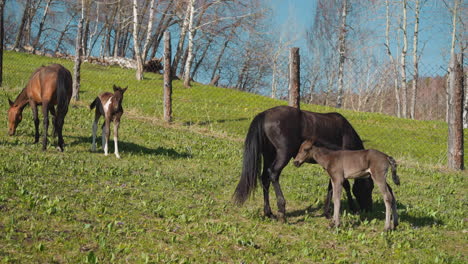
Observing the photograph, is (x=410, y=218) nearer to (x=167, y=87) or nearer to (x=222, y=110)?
(x=167, y=87)

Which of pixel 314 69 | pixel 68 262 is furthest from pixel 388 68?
pixel 68 262

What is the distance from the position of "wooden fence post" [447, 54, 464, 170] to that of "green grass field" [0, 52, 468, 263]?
1.71 feet

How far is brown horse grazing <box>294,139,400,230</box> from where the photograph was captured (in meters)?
6.86

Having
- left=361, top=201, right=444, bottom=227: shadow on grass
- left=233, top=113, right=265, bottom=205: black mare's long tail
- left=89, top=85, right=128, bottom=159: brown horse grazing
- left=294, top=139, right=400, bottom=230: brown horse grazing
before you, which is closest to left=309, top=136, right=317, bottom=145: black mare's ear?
left=294, top=139, right=400, bottom=230: brown horse grazing

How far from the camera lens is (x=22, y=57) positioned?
3206 centimetres

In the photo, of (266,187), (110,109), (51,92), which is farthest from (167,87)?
(266,187)

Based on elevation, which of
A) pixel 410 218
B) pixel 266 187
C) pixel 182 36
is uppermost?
pixel 182 36

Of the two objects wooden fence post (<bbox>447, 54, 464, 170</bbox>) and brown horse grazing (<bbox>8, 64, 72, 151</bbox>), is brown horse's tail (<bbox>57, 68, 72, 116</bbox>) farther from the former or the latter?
wooden fence post (<bbox>447, 54, 464, 170</bbox>)

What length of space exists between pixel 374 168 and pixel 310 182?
12.0ft

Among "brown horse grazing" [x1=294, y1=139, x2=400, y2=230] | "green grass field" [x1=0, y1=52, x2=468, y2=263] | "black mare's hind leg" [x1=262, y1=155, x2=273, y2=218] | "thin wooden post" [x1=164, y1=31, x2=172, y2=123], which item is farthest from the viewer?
"thin wooden post" [x1=164, y1=31, x2=172, y2=123]

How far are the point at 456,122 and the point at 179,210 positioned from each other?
10709 millimetres

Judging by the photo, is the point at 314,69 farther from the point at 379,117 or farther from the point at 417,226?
the point at 417,226

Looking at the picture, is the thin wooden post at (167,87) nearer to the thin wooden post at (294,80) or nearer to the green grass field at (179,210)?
the green grass field at (179,210)

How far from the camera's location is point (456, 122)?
573 inches
